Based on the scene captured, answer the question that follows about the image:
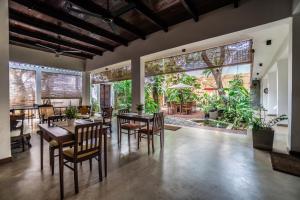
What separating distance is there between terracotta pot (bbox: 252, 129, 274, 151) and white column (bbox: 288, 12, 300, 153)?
39 centimetres

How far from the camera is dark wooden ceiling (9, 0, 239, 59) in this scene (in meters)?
3.51

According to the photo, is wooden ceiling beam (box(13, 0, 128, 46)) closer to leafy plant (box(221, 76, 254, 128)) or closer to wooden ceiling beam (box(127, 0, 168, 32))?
wooden ceiling beam (box(127, 0, 168, 32))

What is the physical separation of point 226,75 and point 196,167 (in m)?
7.44

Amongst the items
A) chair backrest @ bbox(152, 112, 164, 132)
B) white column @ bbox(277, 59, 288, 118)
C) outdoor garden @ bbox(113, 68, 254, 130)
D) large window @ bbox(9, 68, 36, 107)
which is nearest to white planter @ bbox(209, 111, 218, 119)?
outdoor garden @ bbox(113, 68, 254, 130)

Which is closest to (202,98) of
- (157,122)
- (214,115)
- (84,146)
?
(214,115)

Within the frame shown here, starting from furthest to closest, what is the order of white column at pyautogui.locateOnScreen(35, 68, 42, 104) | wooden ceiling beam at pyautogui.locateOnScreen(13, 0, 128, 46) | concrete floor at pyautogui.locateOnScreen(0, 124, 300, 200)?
white column at pyautogui.locateOnScreen(35, 68, 42, 104), wooden ceiling beam at pyautogui.locateOnScreen(13, 0, 128, 46), concrete floor at pyautogui.locateOnScreen(0, 124, 300, 200)

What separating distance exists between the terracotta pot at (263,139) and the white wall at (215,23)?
2371 mm

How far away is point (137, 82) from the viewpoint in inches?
225

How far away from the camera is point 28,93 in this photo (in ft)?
23.0

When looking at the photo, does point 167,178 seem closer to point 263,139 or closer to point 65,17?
point 263,139

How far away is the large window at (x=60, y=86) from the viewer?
747cm

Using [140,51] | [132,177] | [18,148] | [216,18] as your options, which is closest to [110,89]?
[140,51]

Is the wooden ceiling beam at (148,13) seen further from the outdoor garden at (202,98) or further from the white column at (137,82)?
the outdoor garden at (202,98)

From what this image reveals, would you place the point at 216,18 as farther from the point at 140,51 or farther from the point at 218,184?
the point at 218,184
